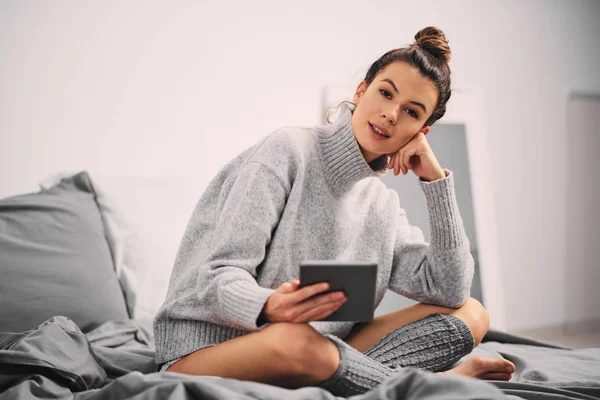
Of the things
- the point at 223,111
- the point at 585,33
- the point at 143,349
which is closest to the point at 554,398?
the point at 143,349

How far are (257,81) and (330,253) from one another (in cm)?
140

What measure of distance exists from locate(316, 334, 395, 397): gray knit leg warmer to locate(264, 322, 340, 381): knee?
2cm

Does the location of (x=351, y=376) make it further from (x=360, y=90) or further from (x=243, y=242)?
(x=360, y=90)

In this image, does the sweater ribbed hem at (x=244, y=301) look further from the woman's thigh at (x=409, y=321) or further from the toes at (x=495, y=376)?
the toes at (x=495, y=376)

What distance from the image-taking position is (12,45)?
2.19 m

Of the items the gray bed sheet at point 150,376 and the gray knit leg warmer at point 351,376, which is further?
the gray knit leg warmer at point 351,376

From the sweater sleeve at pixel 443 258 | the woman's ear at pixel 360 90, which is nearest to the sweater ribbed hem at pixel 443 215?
the sweater sleeve at pixel 443 258

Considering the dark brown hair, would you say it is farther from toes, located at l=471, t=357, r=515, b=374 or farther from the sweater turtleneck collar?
toes, located at l=471, t=357, r=515, b=374

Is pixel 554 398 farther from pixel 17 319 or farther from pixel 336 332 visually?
pixel 17 319

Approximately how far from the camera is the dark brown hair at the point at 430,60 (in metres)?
1.51

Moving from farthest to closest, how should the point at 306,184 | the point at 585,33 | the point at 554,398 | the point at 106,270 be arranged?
1. the point at 585,33
2. the point at 106,270
3. the point at 306,184
4. the point at 554,398

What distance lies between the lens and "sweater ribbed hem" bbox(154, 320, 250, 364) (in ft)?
4.37

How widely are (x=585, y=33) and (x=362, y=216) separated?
2.74m

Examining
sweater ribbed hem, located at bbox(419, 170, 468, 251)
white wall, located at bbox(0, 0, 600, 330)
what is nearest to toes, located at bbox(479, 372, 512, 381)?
sweater ribbed hem, located at bbox(419, 170, 468, 251)
